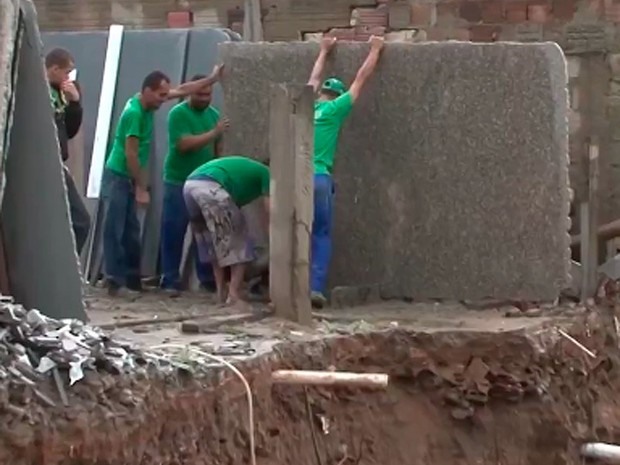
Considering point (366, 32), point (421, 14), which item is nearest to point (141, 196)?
point (366, 32)

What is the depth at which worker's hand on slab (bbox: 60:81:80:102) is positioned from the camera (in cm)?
894

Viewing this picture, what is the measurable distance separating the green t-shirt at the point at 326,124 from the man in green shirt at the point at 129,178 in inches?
42.6

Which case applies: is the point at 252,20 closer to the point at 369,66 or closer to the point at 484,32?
the point at 484,32

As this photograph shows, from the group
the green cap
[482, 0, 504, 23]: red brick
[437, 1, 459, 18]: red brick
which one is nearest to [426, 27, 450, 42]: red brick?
[437, 1, 459, 18]: red brick

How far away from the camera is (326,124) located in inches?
329

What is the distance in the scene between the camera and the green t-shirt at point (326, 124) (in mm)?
8359

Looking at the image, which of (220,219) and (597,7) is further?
(597,7)

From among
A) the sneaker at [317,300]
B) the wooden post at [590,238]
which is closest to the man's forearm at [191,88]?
the sneaker at [317,300]

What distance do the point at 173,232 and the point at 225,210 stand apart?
106 cm

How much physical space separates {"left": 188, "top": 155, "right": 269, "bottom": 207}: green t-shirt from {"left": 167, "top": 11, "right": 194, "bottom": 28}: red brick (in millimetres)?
4443

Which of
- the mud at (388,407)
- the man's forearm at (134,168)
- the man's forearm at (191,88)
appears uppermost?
the man's forearm at (191,88)

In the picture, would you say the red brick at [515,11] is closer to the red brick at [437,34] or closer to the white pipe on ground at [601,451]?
the red brick at [437,34]

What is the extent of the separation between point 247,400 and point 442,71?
3.16 metres

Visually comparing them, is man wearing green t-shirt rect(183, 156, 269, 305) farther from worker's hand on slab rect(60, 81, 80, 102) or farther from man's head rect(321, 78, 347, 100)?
worker's hand on slab rect(60, 81, 80, 102)
